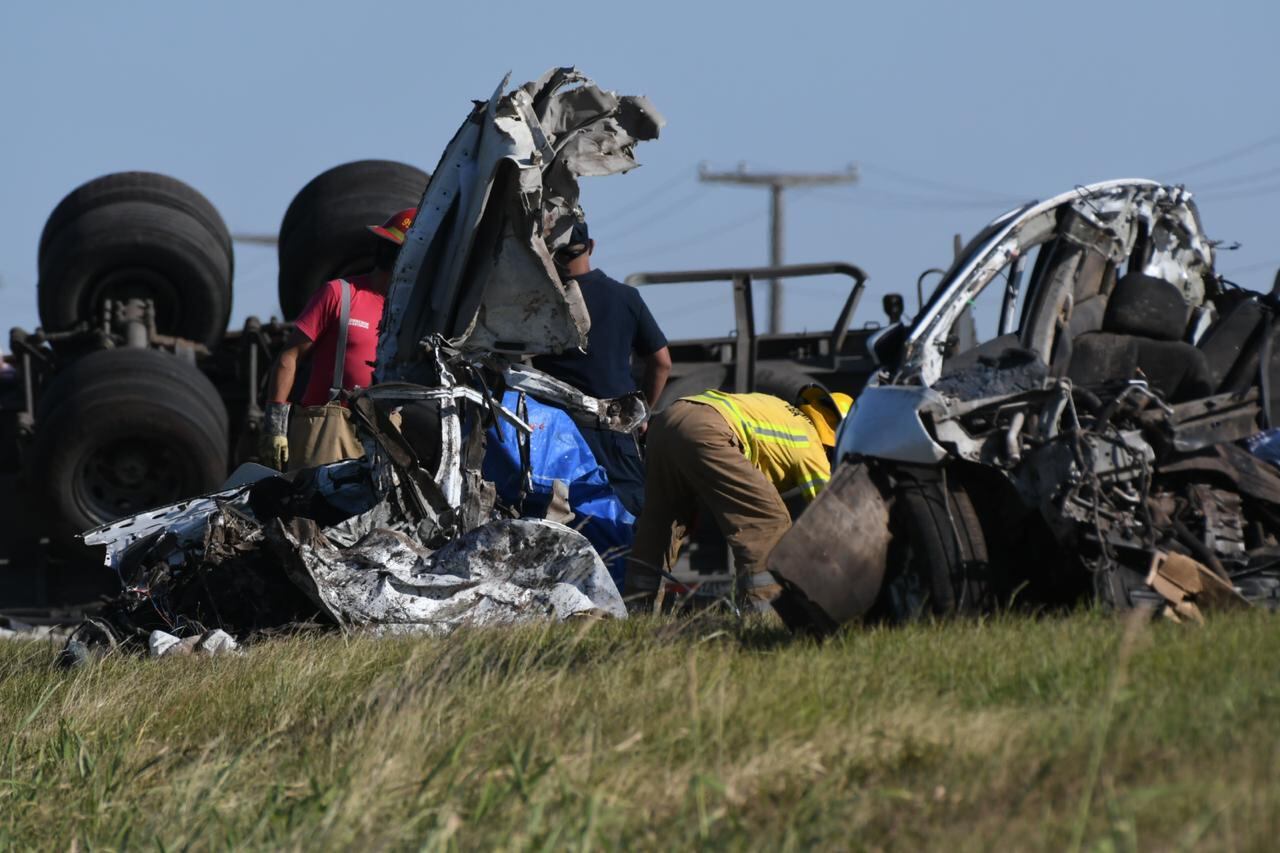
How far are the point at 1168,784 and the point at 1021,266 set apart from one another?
2.77m

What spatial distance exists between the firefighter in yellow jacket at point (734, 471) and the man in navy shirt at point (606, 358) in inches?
20.8

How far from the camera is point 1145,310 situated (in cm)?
598

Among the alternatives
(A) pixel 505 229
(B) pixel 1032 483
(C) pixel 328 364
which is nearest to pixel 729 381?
(C) pixel 328 364

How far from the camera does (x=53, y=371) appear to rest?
12.1 metres

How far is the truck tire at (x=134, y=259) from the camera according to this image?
471 inches

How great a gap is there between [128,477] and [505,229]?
14.3 ft

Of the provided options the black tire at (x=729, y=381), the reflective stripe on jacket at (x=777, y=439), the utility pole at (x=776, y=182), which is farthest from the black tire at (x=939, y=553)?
the utility pole at (x=776, y=182)

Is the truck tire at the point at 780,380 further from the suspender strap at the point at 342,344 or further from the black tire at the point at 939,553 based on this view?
the black tire at the point at 939,553

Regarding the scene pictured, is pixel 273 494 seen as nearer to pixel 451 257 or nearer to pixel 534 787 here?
pixel 451 257

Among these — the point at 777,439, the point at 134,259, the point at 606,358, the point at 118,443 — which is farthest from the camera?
the point at 134,259

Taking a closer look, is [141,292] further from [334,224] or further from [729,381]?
[729,381]

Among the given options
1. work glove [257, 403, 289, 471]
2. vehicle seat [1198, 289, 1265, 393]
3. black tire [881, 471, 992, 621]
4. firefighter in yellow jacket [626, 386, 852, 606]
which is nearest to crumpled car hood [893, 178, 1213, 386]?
vehicle seat [1198, 289, 1265, 393]

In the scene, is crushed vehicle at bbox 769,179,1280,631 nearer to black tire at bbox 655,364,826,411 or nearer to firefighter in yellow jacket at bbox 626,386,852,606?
firefighter in yellow jacket at bbox 626,386,852,606

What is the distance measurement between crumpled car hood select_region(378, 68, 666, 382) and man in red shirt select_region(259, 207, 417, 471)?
2.01 feet
